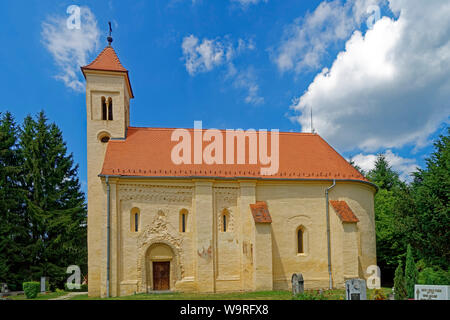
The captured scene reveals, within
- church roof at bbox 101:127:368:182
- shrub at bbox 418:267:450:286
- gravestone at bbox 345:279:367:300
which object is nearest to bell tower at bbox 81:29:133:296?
church roof at bbox 101:127:368:182

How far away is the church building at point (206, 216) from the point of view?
70.4 feet

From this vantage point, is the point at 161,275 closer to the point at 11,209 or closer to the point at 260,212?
the point at 260,212

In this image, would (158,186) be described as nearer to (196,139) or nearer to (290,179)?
(196,139)

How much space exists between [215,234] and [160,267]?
3965 millimetres

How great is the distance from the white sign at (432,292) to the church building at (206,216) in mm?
9099

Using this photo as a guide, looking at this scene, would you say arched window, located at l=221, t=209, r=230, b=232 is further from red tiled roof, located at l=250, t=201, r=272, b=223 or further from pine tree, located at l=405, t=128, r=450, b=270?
pine tree, located at l=405, t=128, r=450, b=270

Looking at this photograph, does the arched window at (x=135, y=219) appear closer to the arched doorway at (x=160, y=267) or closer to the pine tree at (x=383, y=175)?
the arched doorway at (x=160, y=267)

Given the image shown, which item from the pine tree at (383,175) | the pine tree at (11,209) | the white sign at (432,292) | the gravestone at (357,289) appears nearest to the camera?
the white sign at (432,292)

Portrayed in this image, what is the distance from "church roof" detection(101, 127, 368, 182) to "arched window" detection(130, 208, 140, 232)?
2281 mm

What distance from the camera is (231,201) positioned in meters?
23.2

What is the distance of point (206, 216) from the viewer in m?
22.3

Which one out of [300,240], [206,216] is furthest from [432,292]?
[206,216]

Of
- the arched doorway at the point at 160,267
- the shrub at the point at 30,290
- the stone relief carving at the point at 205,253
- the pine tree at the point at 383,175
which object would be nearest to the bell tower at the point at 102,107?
the arched doorway at the point at 160,267
